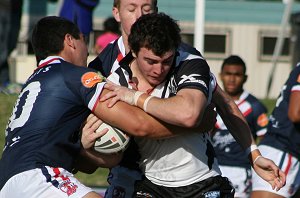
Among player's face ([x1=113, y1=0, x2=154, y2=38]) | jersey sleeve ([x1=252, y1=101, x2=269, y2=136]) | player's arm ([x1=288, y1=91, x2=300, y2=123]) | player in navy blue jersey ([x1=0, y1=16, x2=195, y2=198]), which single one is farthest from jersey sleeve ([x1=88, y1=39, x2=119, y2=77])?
jersey sleeve ([x1=252, y1=101, x2=269, y2=136])

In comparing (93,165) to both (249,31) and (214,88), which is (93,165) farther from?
(249,31)

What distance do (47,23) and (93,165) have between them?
94 cm

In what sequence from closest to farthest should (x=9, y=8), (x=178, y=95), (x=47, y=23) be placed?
(x=178, y=95)
(x=47, y=23)
(x=9, y=8)

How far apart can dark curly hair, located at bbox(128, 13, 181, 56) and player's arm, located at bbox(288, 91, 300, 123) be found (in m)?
2.83

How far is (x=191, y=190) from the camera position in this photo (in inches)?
232

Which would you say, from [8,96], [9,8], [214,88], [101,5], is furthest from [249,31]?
[214,88]

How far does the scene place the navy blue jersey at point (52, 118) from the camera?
552 centimetres

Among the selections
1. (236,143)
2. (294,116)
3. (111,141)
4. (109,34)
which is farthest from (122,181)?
(109,34)

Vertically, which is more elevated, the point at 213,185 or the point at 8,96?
the point at 213,185

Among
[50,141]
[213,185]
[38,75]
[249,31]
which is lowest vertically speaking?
[249,31]

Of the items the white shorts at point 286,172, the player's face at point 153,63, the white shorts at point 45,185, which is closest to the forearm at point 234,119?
the player's face at point 153,63

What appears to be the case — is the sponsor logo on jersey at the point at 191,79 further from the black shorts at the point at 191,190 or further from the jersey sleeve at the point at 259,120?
the jersey sleeve at the point at 259,120

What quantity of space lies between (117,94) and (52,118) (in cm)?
41

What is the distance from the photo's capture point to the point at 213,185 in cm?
595
